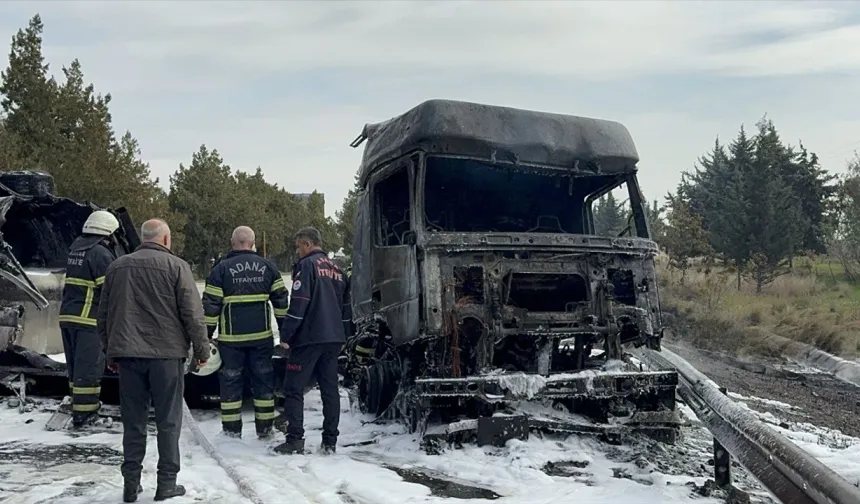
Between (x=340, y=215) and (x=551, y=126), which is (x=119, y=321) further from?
(x=340, y=215)

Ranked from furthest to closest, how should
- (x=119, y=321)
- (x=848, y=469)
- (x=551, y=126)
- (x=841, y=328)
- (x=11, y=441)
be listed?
(x=841, y=328) → (x=551, y=126) → (x=11, y=441) → (x=848, y=469) → (x=119, y=321)

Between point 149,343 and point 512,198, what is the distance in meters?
4.28

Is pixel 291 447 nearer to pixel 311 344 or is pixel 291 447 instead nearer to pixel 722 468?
pixel 311 344

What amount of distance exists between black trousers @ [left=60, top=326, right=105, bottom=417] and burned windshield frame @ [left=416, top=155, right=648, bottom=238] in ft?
10.2

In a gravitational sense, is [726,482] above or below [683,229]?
below

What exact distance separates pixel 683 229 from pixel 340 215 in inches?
1178

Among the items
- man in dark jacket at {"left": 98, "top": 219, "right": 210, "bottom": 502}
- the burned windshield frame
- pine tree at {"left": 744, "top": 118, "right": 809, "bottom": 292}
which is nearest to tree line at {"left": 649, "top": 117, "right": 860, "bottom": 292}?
pine tree at {"left": 744, "top": 118, "right": 809, "bottom": 292}

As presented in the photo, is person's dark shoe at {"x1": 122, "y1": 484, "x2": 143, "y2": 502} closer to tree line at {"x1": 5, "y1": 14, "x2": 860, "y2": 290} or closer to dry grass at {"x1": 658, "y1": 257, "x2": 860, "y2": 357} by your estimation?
dry grass at {"x1": 658, "y1": 257, "x2": 860, "y2": 357}

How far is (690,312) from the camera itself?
19.1m

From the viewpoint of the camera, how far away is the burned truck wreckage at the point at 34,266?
755 centimetres

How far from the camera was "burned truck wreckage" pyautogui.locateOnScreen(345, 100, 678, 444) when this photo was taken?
233 inches

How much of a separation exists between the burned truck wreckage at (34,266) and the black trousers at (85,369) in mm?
1103

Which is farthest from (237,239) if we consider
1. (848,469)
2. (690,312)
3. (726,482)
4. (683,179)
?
(683,179)

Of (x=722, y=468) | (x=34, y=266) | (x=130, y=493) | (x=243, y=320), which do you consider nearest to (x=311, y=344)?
(x=243, y=320)
